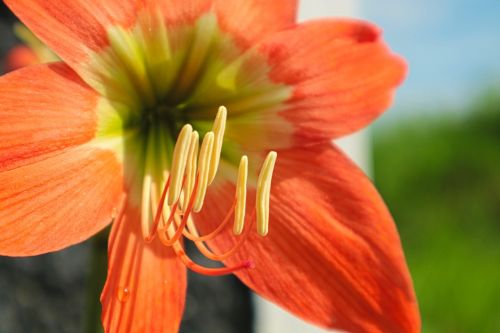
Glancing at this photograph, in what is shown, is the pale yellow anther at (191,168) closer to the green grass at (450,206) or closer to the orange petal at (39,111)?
the orange petal at (39,111)

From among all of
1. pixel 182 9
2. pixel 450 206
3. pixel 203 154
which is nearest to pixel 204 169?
pixel 203 154

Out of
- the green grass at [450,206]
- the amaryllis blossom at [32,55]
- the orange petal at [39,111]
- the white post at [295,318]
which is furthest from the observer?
the green grass at [450,206]

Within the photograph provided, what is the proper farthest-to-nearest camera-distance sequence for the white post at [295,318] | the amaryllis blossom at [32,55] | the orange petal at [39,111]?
the white post at [295,318] → the amaryllis blossom at [32,55] → the orange petal at [39,111]

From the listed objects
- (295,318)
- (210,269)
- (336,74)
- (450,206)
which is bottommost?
(295,318)

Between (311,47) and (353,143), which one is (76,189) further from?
(353,143)

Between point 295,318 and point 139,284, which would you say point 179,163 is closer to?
point 139,284

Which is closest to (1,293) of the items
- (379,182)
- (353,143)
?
(353,143)

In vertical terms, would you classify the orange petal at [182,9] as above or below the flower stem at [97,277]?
above

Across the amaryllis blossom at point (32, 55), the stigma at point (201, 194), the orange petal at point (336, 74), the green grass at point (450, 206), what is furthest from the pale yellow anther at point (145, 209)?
the green grass at point (450, 206)

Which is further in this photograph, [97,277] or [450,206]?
[450,206]
